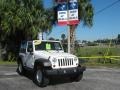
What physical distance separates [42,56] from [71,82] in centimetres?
183

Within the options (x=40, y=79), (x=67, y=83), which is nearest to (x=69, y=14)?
(x=67, y=83)

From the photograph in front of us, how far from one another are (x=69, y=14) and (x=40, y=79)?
8463 millimetres

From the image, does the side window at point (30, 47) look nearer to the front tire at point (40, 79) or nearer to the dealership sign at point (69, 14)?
the front tire at point (40, 79)

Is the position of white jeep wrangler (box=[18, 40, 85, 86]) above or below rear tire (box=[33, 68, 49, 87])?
above

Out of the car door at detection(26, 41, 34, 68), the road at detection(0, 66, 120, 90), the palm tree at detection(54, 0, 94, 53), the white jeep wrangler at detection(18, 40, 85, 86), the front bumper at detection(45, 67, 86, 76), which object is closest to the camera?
the front bumper at detection(45, 67, 86, 76)

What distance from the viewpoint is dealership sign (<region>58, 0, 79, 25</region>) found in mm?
20122

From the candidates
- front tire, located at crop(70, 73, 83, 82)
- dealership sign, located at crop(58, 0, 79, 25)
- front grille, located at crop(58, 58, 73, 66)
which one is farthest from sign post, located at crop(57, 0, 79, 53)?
front grille, located at crop(58, 58, 73, 66)

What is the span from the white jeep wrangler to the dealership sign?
5660 millimetres

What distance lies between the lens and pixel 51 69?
12.3 m

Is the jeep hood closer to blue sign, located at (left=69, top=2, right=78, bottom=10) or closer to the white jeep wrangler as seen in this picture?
the white jeep wrangler

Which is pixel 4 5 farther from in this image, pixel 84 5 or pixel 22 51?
pixel 22 51

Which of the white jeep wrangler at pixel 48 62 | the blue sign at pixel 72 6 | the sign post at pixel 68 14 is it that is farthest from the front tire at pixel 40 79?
the blue sign at pixel 72 6

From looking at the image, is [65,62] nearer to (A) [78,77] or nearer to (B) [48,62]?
(B) [48,62]

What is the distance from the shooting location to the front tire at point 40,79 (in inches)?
490
